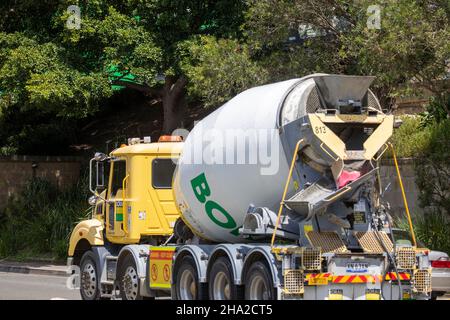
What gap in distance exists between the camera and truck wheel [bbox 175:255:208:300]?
13.9m

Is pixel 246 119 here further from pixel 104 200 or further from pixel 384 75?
pixel 384 75

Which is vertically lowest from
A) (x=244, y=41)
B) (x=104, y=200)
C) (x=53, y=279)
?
(x=53, y=279)

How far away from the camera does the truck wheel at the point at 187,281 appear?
1392 centimetres

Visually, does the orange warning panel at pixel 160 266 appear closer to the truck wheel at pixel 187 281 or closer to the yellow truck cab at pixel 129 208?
the truck wheel at pixel 187 281

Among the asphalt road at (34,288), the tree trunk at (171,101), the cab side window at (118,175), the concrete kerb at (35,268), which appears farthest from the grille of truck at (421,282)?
the tree trunk at (171,101)

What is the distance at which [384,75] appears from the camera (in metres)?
19.4

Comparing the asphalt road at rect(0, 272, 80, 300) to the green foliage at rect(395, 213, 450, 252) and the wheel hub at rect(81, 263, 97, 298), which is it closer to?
the wheel hub at rect(81, 263, 97, 298)

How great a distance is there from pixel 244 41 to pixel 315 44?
370 cm

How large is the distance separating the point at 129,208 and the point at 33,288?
529cm

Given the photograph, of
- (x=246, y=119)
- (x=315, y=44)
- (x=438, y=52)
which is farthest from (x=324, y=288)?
(x=315, y=44)

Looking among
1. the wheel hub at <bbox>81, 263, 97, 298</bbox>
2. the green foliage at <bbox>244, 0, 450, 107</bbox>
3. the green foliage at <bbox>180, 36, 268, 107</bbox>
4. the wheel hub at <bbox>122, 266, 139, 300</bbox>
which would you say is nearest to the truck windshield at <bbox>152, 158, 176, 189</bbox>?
the wheel hub at <bbox>122, 266, 139, 300</bbox>

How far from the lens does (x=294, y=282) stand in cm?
1178

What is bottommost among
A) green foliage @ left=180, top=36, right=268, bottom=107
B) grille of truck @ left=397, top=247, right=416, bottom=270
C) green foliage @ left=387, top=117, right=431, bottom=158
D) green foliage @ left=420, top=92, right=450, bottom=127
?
grille of truck @ left=397, top=247, right=416, bottom=270

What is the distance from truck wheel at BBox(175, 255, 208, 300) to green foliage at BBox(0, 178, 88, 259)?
15.3 metres
